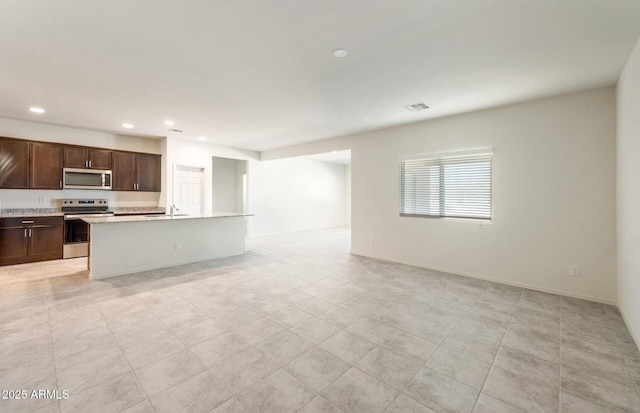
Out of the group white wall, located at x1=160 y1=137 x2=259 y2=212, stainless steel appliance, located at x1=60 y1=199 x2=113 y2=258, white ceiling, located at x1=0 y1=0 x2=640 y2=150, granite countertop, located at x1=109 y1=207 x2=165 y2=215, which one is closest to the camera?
white ceiling, located at x1=0 y1=0 x2=640 y2=150

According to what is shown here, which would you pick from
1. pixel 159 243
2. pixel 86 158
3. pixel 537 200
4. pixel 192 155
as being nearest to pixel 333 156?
pixel 192 155

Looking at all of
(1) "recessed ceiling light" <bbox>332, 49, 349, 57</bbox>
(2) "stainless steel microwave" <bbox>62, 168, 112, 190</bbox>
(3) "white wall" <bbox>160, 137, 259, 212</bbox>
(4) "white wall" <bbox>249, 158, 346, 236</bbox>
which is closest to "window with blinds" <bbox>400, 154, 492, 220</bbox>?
(1) "recessed ceiling light" <bbox>332, 49, 349, 57</bbox>

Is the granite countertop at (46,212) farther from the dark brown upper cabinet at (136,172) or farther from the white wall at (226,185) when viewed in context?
the white wall at (226,185)

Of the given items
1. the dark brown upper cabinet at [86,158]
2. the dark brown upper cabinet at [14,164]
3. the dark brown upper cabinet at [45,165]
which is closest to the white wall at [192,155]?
the dark brown upper cabinet at [86,158]

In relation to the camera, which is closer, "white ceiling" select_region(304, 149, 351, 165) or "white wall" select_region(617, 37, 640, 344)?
"white wall" select_region(617, 37, 640, 344)

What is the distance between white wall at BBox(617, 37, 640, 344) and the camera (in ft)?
7.96

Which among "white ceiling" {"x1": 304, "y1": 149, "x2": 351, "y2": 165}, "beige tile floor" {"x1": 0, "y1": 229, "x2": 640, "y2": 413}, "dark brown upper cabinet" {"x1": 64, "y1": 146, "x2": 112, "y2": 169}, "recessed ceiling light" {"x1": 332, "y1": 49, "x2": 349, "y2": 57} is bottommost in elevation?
"beige tile floor" {"x1": 0, "y1": 229, "x2": 640, "y2": 413}

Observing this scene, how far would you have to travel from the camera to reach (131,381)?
75.0 inches

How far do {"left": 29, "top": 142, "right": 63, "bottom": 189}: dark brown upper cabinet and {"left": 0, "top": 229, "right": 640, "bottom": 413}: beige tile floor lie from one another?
6.86ft

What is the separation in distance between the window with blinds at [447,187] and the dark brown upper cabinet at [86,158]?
631 centimetres

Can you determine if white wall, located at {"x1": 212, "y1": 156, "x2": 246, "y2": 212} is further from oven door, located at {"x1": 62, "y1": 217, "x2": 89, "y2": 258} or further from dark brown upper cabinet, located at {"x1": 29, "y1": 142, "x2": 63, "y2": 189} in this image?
dark brown upper cabinet, located at {"x1": 29, "y1": 142, "x2": 63, "y2": 189}

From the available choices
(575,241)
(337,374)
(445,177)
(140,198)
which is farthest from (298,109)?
(140,198)

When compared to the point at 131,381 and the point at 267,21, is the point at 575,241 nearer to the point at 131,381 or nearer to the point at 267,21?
the point at 267,21

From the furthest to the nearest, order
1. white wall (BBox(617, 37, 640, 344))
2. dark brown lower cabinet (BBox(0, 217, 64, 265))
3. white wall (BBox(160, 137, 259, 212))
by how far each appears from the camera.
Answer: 1. white wall (BBox(160, 137, 259, 212))
2. dark brown lower cabinet (BBox(0, 217, 64, 265))
3. white wall (BBox(617, 37, 640, 344))
